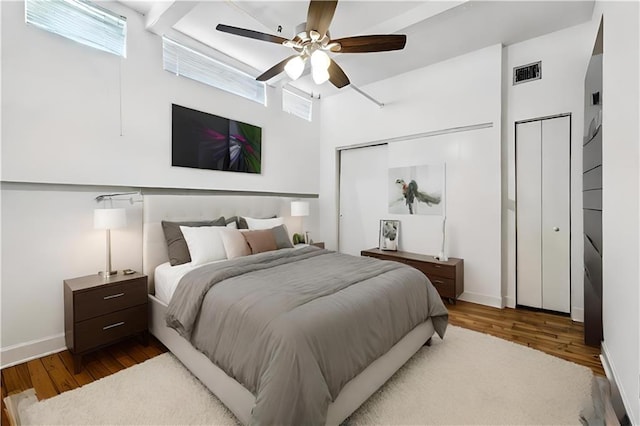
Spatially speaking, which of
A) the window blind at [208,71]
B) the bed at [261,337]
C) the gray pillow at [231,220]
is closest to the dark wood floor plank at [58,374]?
the bed at [261,337]

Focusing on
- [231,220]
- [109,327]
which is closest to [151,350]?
[109,327]

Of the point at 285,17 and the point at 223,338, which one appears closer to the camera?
the point at 223,338

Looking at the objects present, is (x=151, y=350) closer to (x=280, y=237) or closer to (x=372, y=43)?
(x=280, y=237)

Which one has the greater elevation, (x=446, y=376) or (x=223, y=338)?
(x=223, y=338)

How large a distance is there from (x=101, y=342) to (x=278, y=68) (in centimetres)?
268

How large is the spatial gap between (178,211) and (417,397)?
281 cm

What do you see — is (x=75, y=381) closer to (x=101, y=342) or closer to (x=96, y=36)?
(x=101, y=342)

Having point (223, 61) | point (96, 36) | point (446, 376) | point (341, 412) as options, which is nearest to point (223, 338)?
point (341, 412)

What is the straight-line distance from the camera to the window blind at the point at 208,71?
3262mm

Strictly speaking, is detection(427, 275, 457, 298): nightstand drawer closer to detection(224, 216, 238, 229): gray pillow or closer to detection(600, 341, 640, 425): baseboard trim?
detection(600, 341, 640, 425): baseboard trim

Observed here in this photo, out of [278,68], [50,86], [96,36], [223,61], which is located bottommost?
[50,86]

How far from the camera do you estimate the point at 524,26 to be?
10.3ft

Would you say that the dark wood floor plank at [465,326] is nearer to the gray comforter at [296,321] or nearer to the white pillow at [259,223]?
the gray comforter at [296,321]

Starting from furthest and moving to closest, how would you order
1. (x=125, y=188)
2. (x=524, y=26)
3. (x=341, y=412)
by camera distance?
(x=524, y=26), (x=125, y=188), (x=341, y=412)
